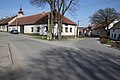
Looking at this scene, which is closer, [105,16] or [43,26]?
[43,26]

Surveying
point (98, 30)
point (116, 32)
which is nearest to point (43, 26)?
point (116, 32)

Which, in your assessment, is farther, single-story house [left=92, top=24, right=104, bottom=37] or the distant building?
single-story house [left=92, top=24, right=104, bottom=37]

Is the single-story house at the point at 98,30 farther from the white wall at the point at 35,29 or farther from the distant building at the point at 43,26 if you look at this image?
the white wall at the point at 35,29

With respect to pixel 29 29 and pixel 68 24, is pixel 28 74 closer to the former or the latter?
pixel 68 24

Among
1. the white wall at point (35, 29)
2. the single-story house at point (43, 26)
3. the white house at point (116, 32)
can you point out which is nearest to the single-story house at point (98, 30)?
the white house at point (116, 32)

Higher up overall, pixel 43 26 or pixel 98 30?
pixel 43 26

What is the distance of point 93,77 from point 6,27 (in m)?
69.4

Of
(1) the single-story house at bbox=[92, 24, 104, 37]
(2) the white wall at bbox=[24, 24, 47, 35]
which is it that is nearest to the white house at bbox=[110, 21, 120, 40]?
(1) the single-story house at bbox=[92, 24, 104, 37]

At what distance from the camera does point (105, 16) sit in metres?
62.9

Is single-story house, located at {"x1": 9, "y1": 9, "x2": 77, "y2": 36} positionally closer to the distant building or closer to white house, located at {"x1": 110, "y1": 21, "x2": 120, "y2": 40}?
the distant building

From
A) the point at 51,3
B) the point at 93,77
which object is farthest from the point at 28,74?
the point at 51,3

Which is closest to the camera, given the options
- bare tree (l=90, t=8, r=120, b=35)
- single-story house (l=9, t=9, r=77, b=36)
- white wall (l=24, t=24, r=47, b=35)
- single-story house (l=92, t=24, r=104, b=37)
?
single-story house (l=9, t=9, r=77, b=36)

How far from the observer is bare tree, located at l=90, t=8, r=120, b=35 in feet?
204

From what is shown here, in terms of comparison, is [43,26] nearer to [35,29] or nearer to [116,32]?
[35,29]
